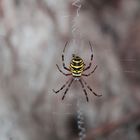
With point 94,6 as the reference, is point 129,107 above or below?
below

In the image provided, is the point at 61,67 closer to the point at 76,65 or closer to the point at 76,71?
the point at 76,71

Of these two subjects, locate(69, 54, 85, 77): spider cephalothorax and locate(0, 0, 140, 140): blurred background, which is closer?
locate(69, 54, 85, 77): spider cephalothorax

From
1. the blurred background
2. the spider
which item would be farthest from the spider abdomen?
the blurred background

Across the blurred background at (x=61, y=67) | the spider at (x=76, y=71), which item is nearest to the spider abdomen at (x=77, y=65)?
the spider at (x=76, y=71)

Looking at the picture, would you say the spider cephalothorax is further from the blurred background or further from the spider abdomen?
the blurred background

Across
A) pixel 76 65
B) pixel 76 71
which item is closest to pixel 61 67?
pixel 76 71

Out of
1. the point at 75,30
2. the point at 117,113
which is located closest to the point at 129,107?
the point at 117,113

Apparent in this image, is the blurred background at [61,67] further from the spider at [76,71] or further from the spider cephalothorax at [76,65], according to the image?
the spider cephalothorax at [76,65]

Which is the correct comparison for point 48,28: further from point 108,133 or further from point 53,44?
point 108,133

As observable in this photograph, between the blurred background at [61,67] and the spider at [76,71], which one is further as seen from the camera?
the blurred background at [61,67]
